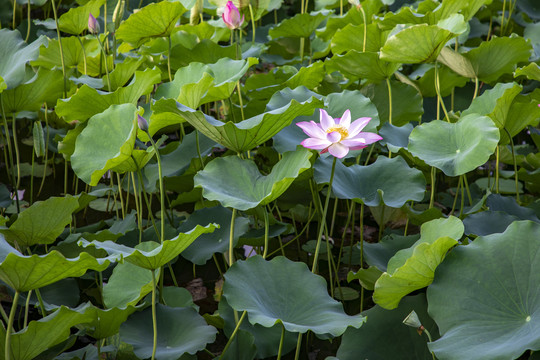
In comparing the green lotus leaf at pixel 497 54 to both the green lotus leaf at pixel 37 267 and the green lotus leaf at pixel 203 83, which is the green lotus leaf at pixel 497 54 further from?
the green lotus leaf at pixel 37 267

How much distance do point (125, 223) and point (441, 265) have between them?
78cm

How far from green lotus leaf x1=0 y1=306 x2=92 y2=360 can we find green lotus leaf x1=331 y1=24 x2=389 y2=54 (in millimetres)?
1141

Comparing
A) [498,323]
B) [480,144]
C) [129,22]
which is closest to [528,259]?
[498,323]

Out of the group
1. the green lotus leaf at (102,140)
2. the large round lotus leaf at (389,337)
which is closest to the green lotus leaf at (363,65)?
the green lotus leaf at (102,140)

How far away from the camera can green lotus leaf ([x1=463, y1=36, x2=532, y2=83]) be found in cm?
153

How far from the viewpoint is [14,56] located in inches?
60.4

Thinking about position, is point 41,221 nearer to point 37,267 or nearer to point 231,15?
point 37,267

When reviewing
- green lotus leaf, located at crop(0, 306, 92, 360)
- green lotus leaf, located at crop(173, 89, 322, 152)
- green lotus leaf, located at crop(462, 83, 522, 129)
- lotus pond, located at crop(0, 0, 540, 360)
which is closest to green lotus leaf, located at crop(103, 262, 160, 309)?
lotus pond, located at crop(0, 0, 540, 360)

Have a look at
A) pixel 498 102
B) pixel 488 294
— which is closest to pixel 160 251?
pixel 488 294

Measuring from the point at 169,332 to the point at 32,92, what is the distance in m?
0.90

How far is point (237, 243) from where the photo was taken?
4.32 ft

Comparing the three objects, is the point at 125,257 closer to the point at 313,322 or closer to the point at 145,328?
the point at 145,328

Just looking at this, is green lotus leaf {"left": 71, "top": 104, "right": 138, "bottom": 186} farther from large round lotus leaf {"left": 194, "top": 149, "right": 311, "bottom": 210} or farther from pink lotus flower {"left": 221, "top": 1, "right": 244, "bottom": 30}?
pink lotus flower {"left": 221, "top": 1, "right": 244, "bottom": 30}

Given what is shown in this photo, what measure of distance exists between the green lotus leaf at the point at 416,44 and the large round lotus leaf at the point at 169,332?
2.54 feet
